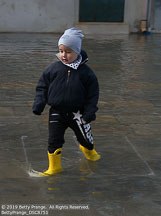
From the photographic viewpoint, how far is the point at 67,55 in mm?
4559

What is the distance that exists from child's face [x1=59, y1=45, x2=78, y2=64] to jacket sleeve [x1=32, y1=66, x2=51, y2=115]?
0.58 feet

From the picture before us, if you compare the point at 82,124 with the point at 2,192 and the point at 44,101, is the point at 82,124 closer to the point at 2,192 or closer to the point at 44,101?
the point at 44,101

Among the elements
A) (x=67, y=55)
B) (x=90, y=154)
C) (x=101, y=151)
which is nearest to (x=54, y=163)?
(x=90, y=154)

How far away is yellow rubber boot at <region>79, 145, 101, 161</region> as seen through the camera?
4.96m

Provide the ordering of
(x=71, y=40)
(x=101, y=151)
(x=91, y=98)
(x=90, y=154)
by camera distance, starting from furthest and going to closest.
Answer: (x=101, y=151), (x=90, y=154), (x=91, y=98), (x=71, y=40)

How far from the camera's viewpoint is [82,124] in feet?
15.4

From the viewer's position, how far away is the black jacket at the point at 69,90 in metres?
4.54

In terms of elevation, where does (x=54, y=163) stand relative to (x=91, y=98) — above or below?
below

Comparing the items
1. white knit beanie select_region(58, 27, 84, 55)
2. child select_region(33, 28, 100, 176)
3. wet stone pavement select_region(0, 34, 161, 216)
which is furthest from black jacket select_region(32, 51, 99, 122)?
wet stone pavement select_region(0, 34, 161, 216)

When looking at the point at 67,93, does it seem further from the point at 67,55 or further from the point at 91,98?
the point at 67,55

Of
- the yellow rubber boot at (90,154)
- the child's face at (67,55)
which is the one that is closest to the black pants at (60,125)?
the yellow rubber boot at (90,154)

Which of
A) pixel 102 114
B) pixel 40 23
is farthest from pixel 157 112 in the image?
pixel 40 23

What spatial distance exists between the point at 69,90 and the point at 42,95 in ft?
0.92

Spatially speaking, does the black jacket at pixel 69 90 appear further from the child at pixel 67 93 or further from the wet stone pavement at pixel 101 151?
the wet stone pavement at pixel 101 151
